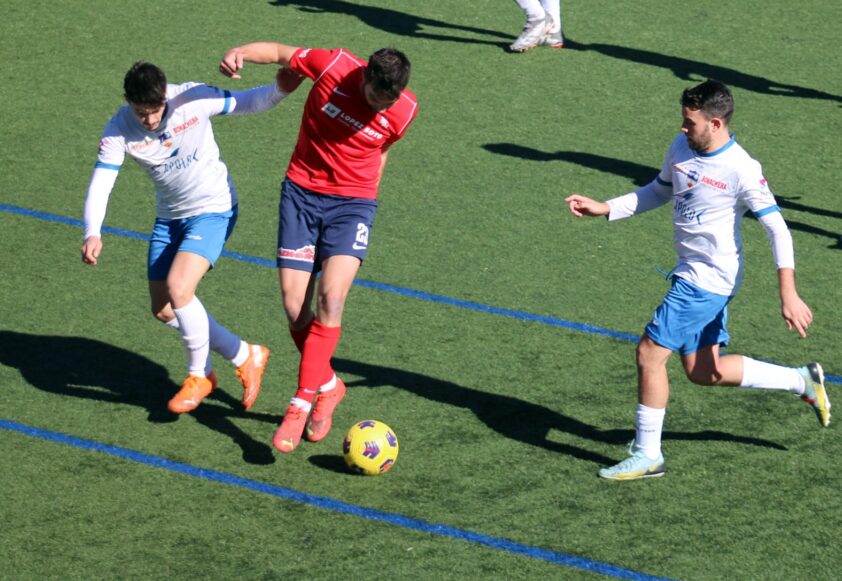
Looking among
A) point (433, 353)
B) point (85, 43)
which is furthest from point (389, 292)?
point (85, 43)

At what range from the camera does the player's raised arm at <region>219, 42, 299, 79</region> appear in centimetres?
714

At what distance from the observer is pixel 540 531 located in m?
6.52

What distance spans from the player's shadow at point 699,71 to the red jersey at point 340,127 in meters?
7.03

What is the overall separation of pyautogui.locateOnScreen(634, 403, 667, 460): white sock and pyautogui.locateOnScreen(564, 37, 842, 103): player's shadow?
23.6 feet

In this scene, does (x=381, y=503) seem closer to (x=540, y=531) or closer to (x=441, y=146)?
(x=540, y=531)

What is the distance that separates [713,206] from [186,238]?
9.64 feet

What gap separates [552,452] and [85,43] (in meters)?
8.66

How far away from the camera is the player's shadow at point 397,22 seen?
1450 cm

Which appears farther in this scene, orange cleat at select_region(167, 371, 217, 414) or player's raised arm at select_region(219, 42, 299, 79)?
orange cleat at select_region(167, 371, 217, 414)

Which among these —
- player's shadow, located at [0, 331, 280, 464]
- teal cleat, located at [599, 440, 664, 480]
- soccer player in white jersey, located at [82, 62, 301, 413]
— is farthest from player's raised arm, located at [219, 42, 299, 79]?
teal cleat, located at [599, 440, 664, 480]

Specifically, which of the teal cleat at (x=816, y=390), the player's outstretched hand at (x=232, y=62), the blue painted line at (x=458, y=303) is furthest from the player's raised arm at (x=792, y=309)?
the player's outstretched hand at (x=232, y=62)

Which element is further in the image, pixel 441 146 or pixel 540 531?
pixel 441 146

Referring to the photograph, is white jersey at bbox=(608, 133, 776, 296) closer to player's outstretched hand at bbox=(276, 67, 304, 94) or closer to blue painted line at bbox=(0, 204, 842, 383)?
blue painted line at bbox=(0, 204, 842, 383)

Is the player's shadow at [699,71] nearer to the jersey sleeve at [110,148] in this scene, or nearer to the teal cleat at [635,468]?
the teal cleat at [635,468]
